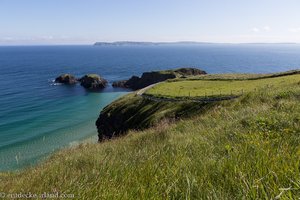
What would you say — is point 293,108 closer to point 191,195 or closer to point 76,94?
point 191,195

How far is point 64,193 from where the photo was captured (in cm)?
347

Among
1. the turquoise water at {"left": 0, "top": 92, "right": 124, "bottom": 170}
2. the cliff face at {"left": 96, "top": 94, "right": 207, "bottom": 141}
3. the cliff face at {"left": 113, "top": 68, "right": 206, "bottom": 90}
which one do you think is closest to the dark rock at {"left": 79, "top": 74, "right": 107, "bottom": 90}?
the cliff face at {"left": 113, "top": 68, "right": 206, "bottom": 90}

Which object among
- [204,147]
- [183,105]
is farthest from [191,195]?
[183,105]

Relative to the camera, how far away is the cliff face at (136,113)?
34.0 meters

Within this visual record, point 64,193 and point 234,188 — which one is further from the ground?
point 234,188

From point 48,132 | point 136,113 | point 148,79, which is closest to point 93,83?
point 148,79

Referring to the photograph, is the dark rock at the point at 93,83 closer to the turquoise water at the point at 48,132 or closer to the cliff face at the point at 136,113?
the turquoise water at the point at 48,132

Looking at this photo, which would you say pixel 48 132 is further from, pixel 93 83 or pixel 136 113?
pixel 93 83

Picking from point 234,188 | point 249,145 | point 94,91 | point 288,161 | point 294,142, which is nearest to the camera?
point 234,188

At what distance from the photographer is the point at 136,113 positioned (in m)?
40.0

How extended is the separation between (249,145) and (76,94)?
8308 cm

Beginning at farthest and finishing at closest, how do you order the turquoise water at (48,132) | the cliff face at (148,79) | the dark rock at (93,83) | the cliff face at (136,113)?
the cliff face at (148,79), the dark rock at (93,83), the turquoise water at (48,132), the cliff face at (136,113)

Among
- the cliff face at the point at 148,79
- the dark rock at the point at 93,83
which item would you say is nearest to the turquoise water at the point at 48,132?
the dark rock at the point at 93,83

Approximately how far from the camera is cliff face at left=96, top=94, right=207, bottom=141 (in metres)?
34.0
